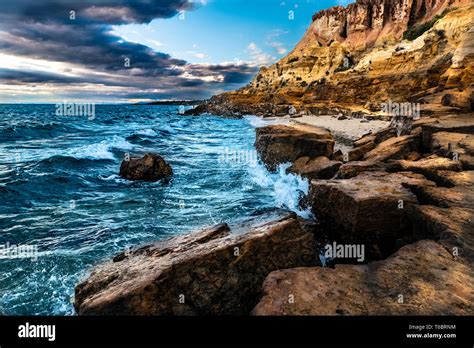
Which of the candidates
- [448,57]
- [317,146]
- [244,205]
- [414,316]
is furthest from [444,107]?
[448,57]

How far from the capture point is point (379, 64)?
54.4 meters

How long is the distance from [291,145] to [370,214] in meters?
8.71

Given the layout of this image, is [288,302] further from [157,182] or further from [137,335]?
[157,182]

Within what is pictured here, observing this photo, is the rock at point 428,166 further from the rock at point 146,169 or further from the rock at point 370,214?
the rock at point 146,169

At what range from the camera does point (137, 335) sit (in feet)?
10.9

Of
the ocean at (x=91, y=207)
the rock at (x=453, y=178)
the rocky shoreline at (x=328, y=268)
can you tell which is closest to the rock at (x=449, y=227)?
the rocky shoreline at (x=328, y=268)

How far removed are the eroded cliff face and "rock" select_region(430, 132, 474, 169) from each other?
590 cm

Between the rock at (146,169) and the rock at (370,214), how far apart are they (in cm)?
1061

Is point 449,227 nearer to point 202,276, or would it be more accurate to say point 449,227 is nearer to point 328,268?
point 328,268

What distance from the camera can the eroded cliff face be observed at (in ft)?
90.5

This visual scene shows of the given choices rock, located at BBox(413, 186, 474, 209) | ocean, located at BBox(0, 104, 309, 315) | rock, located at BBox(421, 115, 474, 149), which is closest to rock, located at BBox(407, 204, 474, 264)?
rock, located at BBox(413, 186, 474, 209)

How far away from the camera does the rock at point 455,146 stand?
897cm

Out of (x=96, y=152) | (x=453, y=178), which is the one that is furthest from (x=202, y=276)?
(x=96, y=152)

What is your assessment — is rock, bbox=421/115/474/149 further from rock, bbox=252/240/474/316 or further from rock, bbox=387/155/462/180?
rock, bbox=252/240/474/316
